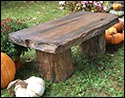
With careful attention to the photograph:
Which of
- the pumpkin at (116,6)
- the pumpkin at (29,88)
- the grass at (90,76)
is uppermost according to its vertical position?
the pumpkin at (116,6)

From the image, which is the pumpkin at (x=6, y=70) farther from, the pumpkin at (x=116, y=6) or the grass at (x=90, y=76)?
the pumpkin at (x=116, y=6)

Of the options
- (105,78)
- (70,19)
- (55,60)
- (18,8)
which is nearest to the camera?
(55,60)

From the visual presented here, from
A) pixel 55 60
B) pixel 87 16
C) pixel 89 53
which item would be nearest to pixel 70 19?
pixel 87 16

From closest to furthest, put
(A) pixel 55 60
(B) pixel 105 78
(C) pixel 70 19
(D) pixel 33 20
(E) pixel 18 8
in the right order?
(A) pixel 55 60 → (B) pixel 105 78 → (C) pixel 70 19 → (D) pixel 33 20 → (E) pixel 18 8

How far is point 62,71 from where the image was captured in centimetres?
352

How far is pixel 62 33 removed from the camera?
11.4ft

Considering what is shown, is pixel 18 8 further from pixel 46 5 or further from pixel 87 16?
pixel 87 16

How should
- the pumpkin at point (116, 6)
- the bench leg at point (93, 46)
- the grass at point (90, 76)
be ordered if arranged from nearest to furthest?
the grass at point (90, 76) → the bench leg at point (93, 46) → the pumpkin at point (116, 6)

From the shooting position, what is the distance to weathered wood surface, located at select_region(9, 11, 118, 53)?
316cm

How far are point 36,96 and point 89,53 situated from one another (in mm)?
1389

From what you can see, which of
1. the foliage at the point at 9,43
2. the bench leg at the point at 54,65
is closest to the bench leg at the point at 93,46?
the bench leg at the point at 54,65

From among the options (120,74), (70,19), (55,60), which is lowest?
(120,74)

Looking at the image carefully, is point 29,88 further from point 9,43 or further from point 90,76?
point 90,76

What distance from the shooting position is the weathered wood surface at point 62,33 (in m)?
3.16
